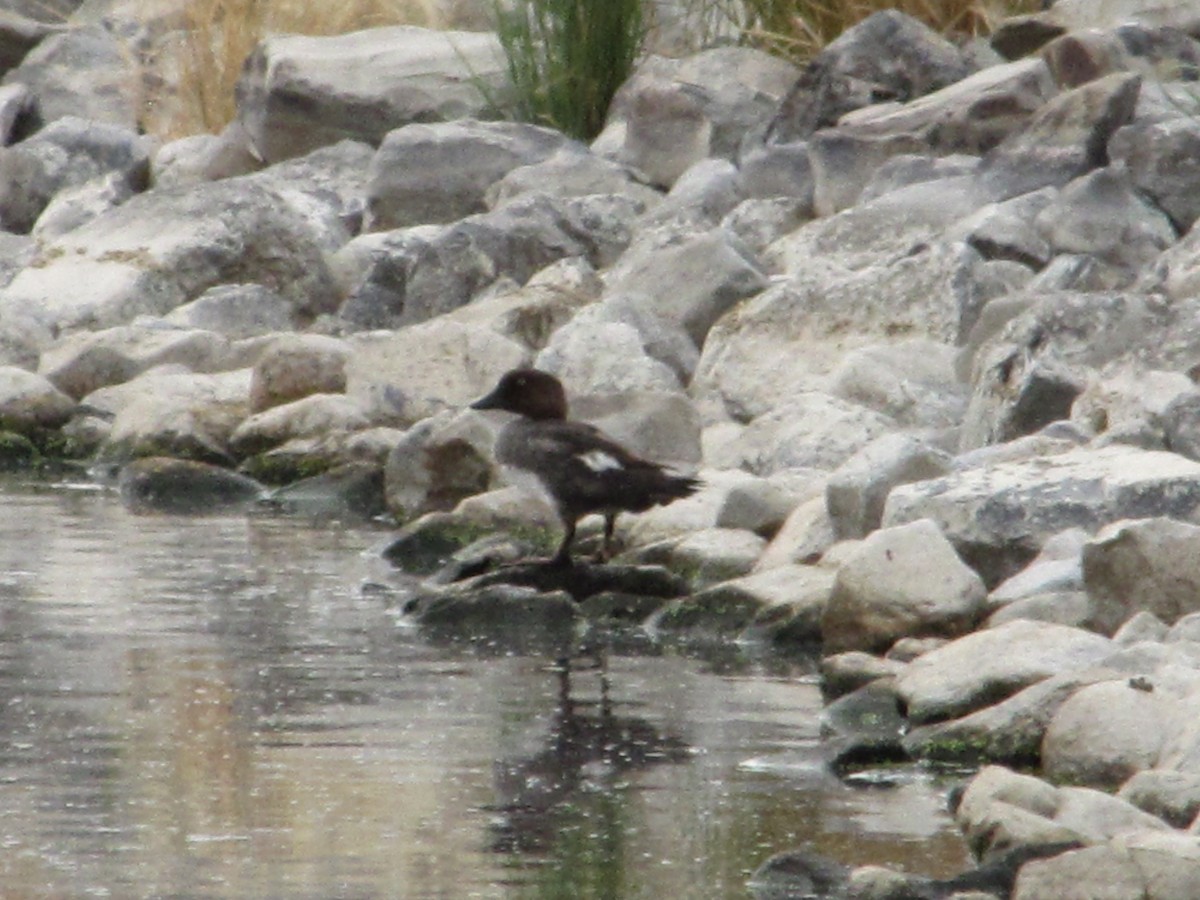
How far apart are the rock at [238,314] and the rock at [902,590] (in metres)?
6.58

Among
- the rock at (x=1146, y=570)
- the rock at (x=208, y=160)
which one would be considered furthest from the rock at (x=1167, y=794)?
the rock at (x=208, y=160)

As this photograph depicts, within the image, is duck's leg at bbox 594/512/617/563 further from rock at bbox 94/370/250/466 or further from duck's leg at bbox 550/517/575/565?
rock at bbox 94/370/250/466

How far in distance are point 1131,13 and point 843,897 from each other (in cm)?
1012

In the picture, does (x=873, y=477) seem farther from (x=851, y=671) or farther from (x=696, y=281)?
(x=696, y=281)

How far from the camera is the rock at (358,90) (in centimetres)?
1678

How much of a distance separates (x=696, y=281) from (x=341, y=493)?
1.96 m

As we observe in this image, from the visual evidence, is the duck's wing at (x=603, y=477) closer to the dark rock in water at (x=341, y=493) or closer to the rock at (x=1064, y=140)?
the dark rock in water at (x=341, y=493)

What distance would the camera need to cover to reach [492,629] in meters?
8.50

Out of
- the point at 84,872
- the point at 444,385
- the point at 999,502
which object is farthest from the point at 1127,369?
the point at 84,872

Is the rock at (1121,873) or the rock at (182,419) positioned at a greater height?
the rock at (1121,873)

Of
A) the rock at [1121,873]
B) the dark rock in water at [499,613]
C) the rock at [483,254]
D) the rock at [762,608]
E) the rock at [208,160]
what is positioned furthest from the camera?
the rock at [208,160]

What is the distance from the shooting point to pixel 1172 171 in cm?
1215

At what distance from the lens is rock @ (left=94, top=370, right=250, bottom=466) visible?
1175 cm

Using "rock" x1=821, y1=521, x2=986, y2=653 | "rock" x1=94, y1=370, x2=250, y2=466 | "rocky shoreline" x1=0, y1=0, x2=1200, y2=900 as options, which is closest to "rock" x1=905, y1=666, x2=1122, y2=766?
"rocky shoreline" x1=0, y1=0, x2=1200, y2=900
